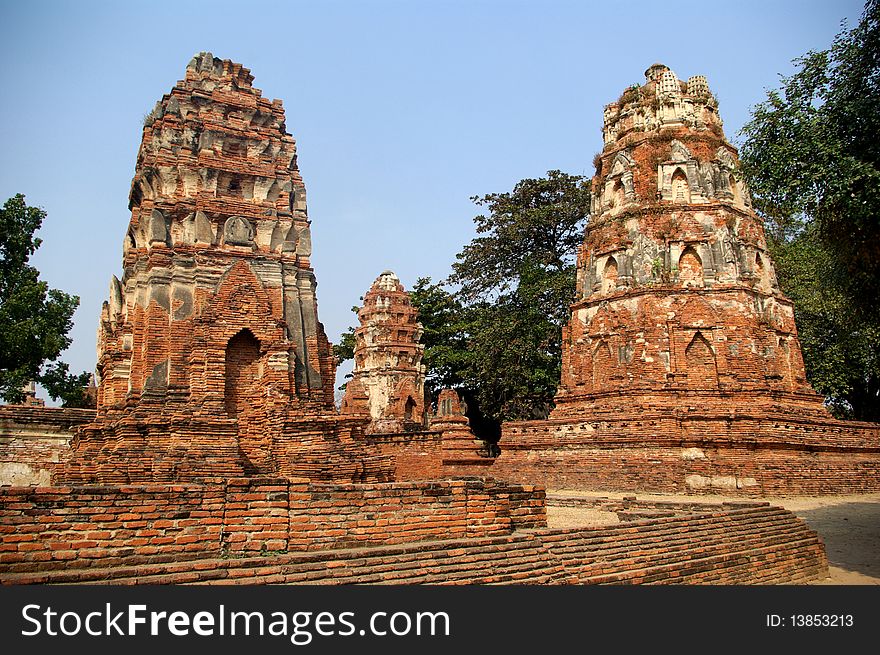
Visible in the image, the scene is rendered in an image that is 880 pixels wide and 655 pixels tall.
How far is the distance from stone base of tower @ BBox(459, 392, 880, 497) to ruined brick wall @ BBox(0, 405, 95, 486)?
444 inches

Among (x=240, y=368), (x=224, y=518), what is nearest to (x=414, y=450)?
(x=240, y=368)

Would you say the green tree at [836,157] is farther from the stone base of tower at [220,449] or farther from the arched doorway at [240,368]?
the arched doorway at [240,368]

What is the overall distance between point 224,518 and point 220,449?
5335 millimetres

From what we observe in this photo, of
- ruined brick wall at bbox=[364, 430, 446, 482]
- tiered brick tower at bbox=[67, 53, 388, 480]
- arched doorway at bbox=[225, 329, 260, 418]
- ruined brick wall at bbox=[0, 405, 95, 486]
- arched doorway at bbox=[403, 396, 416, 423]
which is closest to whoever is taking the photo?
tiered brick tower at bbox=[67, 53, 388, 480]

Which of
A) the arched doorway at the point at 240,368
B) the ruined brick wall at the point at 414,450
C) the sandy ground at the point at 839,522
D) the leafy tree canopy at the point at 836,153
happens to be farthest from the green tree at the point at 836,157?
the ruined brick wall at the point at 414,450

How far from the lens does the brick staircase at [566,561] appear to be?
225 inches

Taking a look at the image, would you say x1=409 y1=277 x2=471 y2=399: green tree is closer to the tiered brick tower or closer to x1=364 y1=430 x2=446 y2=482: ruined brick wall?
x1=364 y1=430 x2=446 y2=482: ruined brick wall

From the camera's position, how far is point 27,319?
22.6m

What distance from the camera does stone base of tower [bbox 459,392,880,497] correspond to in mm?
17141

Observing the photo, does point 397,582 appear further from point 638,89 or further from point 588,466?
point 638,89

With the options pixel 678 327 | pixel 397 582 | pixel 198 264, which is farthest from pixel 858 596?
pixel 678 327

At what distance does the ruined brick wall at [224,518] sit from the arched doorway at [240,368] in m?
5.96

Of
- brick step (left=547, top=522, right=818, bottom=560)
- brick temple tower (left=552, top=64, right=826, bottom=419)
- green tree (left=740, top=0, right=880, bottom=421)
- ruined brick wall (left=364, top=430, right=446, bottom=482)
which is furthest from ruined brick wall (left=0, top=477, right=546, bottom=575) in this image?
brick temple tower (left=552, top=64, right=826, bottom=419)

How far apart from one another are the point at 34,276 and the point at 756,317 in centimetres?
2152
